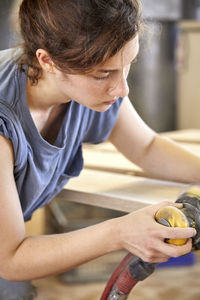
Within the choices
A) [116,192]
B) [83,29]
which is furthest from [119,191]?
[83,29]

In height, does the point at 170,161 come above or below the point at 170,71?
above

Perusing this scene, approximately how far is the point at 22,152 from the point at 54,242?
199 millimetres

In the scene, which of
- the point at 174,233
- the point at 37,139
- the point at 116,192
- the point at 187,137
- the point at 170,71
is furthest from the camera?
the point at 170,71

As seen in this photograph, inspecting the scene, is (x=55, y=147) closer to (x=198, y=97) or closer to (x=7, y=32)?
(x=7, y=32)

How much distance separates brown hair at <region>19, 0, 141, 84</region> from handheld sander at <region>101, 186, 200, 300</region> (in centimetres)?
31

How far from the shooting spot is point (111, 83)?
0.96 meters

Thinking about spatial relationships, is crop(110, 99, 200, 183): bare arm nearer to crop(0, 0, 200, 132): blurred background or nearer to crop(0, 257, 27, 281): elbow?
crop(0, 257, 27, 281): elbow

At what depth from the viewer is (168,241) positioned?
2.76ft

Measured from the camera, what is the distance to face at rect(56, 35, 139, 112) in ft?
3.05

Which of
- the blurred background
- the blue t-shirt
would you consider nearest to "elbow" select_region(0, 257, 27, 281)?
the blue t-shirt

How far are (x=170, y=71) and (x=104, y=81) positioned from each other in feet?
9.70

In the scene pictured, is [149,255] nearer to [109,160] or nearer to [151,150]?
[151,150]

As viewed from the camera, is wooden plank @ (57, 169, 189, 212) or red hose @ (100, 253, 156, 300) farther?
wooden plank @ (57, 169, 189, 212)

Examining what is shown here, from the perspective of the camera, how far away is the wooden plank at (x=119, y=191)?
1169 mm
